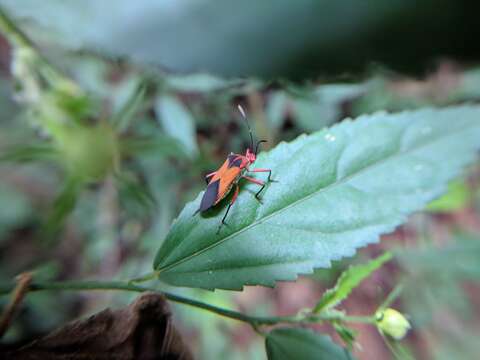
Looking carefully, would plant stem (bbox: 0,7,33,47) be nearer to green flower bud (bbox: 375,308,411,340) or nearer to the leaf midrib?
the leaf midrib

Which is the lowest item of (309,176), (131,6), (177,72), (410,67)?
(410,67)

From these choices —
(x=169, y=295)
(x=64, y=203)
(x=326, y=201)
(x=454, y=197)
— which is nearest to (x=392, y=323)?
(x=326, y=201)

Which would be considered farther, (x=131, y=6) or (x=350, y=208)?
(x=131, y=6)

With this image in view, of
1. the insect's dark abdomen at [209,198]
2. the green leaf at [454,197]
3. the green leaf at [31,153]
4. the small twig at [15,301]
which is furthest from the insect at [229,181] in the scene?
the green leaf at [454,197]

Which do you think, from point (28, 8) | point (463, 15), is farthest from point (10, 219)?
point (463, 15)

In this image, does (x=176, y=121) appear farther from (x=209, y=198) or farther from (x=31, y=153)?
(x=209, y=198)

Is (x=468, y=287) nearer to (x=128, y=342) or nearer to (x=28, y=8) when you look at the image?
(x=128, y=342)
